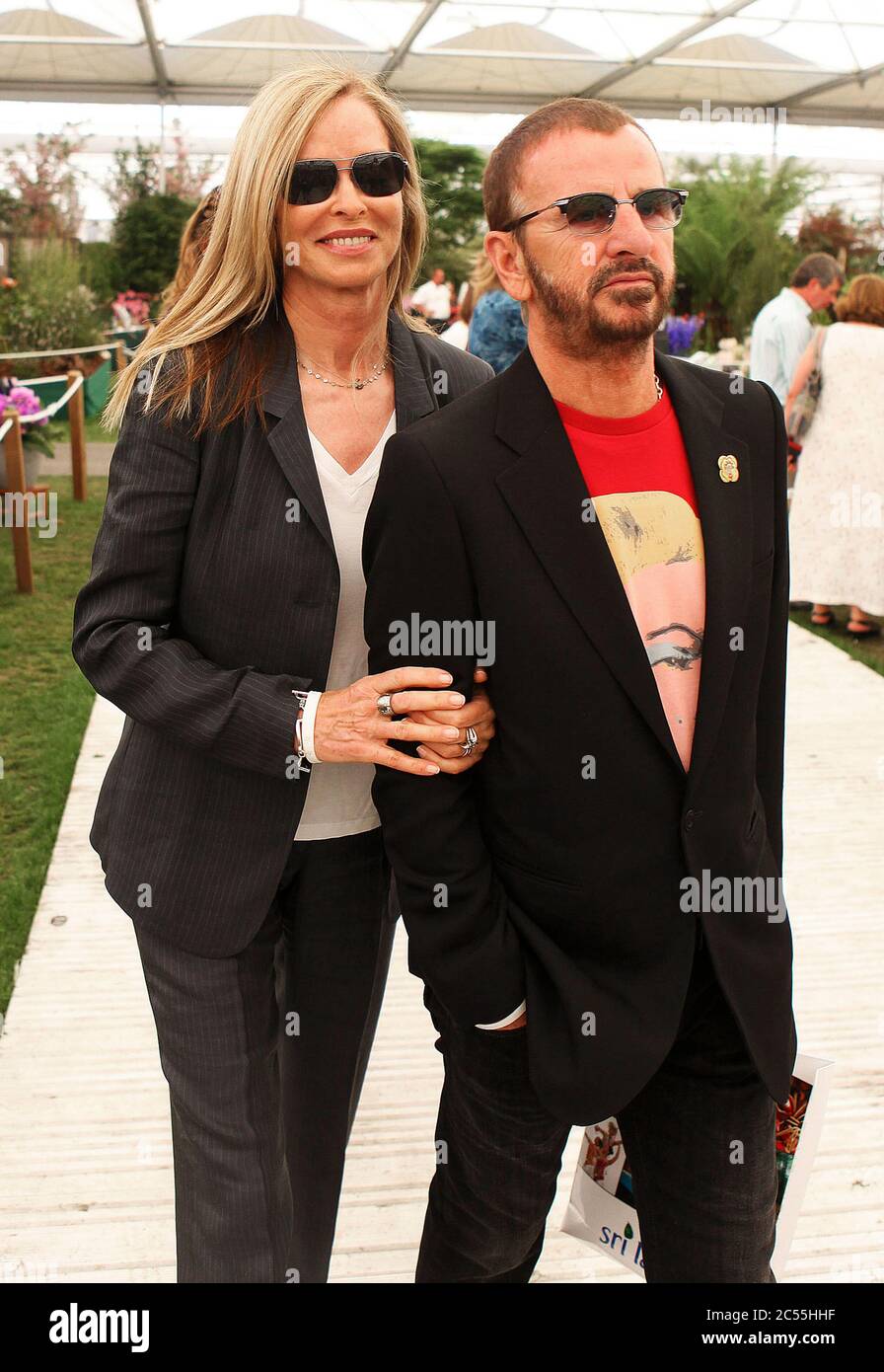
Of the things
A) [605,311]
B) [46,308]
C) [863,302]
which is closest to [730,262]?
[863,302]

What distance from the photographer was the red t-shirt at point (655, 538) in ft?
5.95

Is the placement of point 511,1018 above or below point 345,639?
below

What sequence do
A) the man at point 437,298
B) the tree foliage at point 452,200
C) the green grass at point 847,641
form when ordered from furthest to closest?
the tree foliage at point 452,200, the man at point 437,298, the green grass at point 847,641

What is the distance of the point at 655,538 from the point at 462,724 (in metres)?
0.38

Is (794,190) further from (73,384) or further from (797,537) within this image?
(73,384)

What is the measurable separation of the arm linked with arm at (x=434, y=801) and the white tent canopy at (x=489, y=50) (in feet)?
72.1

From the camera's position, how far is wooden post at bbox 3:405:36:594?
8.09 meters

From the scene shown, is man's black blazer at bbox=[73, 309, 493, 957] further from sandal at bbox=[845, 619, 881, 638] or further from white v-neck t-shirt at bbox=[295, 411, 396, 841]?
sandal at bbox=[845, 619, 881, 638]

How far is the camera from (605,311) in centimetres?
174

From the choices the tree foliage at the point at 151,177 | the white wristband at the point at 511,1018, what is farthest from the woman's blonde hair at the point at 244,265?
the tree foliage at the point at 151,177

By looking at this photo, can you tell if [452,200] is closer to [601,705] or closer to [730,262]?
[730,262]

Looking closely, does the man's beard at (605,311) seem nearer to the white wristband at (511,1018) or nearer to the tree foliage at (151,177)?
the white wristband at (511,1018)

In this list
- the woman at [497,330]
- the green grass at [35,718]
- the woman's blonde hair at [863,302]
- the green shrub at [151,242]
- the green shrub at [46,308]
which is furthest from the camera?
the green shrub at [151,242]
